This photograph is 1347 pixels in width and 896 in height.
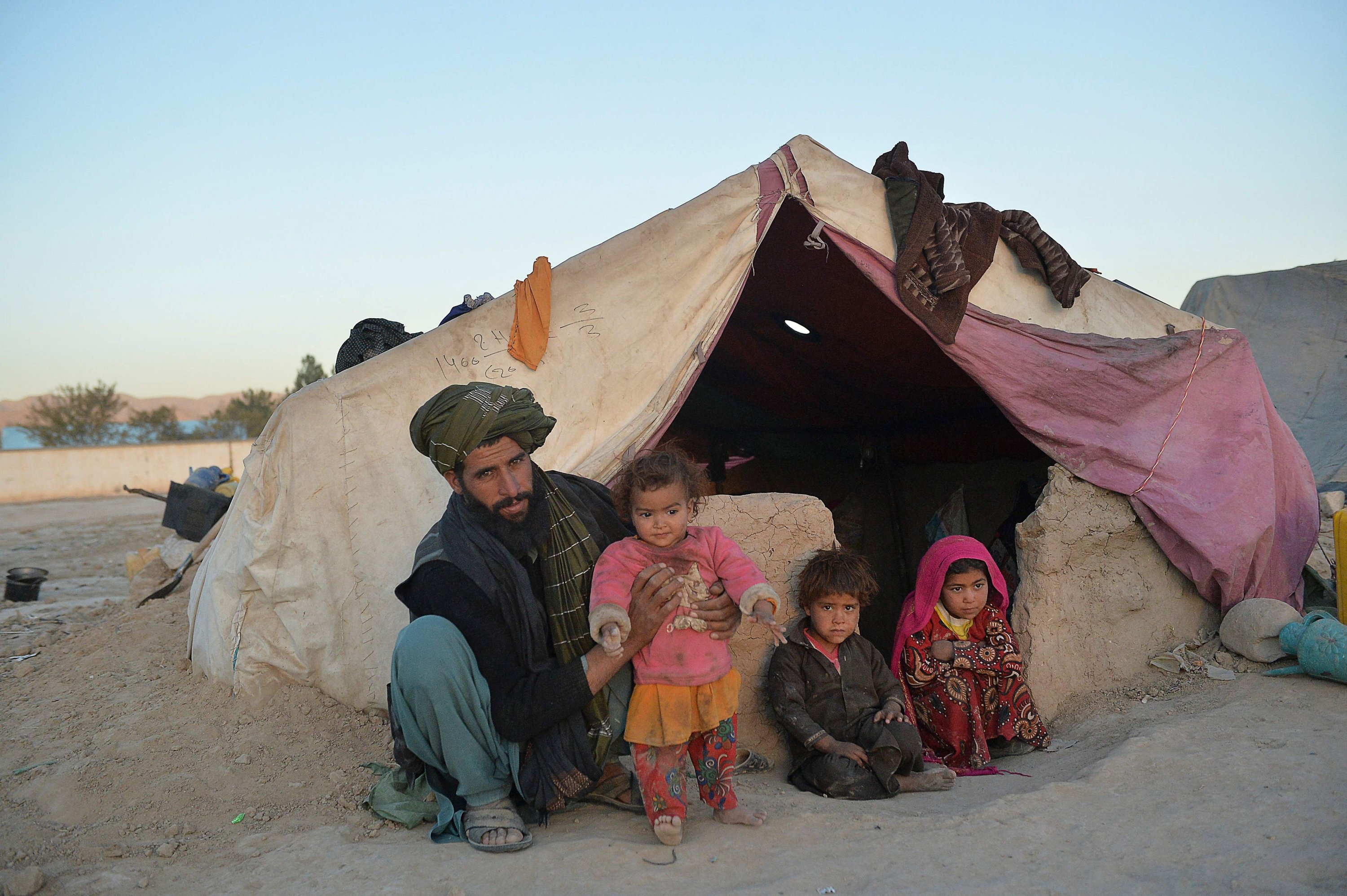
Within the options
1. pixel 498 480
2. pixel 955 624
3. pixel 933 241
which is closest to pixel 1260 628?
pixel 955 624

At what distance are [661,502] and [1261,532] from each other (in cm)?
292

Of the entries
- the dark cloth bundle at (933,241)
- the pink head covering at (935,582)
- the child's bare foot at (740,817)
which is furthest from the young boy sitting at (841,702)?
the dark cloth bundle at (933,241)

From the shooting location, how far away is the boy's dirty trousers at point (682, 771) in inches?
86.4

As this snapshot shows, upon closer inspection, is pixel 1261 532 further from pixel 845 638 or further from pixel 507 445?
pixel 507 445

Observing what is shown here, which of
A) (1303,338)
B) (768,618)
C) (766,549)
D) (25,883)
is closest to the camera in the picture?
(25,883)

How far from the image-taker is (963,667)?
3.14 m

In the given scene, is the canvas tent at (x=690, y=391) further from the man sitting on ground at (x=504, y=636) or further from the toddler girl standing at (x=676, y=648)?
the toddler girl standing at (x=676, y=648)

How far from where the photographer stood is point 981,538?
219 inches

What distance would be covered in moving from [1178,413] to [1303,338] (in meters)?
9.37

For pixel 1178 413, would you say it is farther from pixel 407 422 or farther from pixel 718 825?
pixel 407 422

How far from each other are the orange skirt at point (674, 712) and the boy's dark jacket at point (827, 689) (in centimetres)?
58

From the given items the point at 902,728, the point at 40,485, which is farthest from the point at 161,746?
the point at 40,485

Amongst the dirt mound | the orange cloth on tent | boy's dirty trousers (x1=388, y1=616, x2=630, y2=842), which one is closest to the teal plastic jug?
boy's dirty trousers (x1=388, y1=616, x2=630, y2=842)

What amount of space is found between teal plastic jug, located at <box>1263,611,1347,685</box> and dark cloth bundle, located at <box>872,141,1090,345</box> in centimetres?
172
